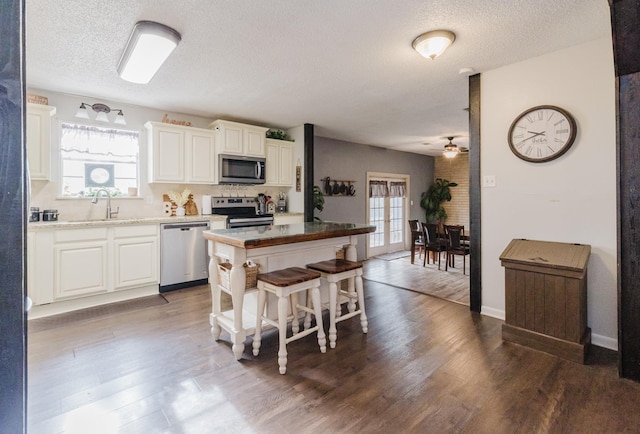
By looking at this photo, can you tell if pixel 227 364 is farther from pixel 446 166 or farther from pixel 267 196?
pixel 446 166

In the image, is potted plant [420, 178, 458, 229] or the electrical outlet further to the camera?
potted plant [420, 178, 458, 229]

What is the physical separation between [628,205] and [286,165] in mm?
4276

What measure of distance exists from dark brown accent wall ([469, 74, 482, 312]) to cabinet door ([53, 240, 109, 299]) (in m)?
4.04

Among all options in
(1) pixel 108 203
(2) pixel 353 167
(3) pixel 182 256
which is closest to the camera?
(1) pixel 108 203

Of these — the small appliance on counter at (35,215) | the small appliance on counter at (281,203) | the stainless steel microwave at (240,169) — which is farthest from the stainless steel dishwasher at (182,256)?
the small appliance on counter at (281,203)

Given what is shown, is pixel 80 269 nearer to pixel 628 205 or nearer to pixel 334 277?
pixel 334 277

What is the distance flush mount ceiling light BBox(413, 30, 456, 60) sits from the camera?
7.79ft

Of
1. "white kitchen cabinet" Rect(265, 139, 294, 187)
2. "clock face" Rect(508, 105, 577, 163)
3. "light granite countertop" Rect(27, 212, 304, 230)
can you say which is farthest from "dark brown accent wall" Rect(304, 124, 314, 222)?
"clock face" Rect(508, 105, 577, 163)

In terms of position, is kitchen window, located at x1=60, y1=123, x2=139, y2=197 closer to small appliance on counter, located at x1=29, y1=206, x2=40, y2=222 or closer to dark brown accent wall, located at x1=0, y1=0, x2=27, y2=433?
small appliance on counter, located at x1=29, y1=206, x2=40, y2=222

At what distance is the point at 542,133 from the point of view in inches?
110

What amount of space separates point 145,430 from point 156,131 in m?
3.54

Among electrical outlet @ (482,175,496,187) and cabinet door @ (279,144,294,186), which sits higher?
cabinet door @ (279,144,294,186)

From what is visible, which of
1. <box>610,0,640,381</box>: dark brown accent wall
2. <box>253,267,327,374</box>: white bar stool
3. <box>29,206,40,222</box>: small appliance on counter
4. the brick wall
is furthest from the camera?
the brick wall

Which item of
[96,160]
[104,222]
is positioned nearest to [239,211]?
[104,222]
